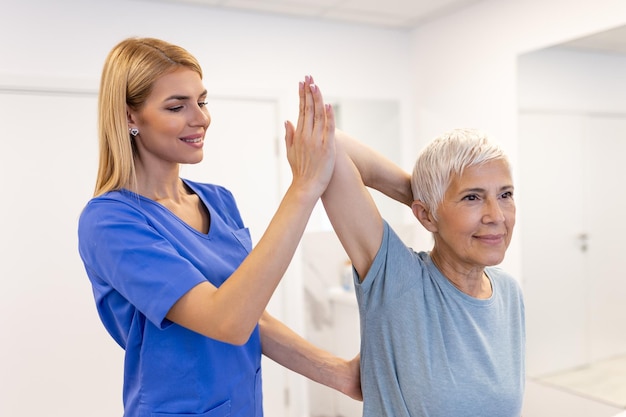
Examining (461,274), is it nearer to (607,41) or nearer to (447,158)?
(447,158)

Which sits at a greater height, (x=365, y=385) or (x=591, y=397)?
(x=365, y=385)

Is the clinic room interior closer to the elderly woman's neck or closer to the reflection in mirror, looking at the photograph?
the reflection in mirror

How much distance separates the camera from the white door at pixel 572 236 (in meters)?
2.41

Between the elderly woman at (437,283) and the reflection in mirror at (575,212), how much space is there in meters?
1.61

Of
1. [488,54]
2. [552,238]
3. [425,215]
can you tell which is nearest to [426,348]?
[425,215]

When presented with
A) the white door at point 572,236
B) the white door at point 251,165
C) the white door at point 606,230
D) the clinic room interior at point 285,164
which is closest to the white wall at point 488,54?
the clinic room interior at point 285,164

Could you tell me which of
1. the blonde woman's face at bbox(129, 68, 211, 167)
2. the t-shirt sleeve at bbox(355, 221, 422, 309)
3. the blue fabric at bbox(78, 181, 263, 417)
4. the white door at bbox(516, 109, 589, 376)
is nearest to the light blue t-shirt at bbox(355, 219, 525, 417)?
the t-shirt sleeve at bbox(355, 221, 422, 309)

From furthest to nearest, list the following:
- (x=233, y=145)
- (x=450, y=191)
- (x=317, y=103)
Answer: (x=233, y=145) → (x=450, y=191) → (x=317, y=103)

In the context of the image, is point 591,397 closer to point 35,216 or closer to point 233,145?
point 233,145

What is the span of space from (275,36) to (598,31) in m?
1.64

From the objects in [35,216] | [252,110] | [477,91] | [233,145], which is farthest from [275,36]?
[35,216]

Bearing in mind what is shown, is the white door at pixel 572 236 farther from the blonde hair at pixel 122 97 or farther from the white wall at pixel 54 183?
the blonde hair at pixel 122 97

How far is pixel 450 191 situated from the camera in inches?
41.5

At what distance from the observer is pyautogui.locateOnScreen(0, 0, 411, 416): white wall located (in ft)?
8.17
